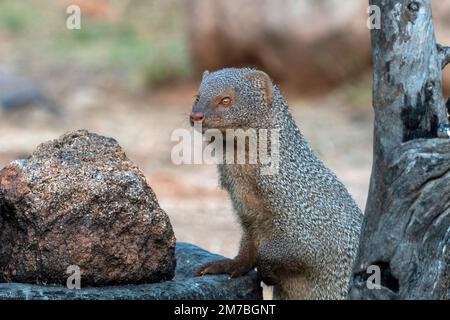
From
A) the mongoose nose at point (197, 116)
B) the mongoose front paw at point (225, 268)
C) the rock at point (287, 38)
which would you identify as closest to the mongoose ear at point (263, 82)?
the mongoose nose at point (197, 116)

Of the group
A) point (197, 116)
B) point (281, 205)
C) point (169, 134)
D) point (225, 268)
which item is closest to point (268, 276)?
point (225, 268)

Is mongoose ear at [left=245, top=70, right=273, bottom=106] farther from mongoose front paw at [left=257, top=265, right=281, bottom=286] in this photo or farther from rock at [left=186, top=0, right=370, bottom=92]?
rock at [left=186, top=0, right=370, bottom=92]

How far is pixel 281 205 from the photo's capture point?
343cm

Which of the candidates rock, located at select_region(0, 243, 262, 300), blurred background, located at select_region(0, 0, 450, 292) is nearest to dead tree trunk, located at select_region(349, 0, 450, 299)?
rock, located at select_region(0, 243, 262, 300)

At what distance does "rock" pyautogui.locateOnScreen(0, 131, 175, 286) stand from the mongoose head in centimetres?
35

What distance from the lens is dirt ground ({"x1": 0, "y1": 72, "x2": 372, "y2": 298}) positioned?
611cm

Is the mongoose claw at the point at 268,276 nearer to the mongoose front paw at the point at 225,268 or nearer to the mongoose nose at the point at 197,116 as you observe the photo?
the mongoose front paw at the point at 225,268

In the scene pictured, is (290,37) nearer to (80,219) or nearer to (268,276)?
(268,276)

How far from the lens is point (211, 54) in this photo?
31.8ft

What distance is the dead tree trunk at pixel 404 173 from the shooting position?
2682 millimetres

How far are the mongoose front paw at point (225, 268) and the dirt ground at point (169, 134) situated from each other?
1840 millimetres

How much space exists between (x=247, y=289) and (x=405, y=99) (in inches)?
41.5
